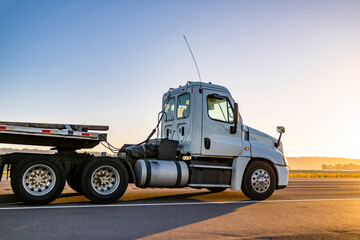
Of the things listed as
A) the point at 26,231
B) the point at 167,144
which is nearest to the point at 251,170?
the point at 167,144

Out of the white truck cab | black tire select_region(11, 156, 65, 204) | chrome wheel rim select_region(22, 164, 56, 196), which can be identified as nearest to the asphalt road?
black tire select_region(11, 156, 65, 204)

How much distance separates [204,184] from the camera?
406 inches

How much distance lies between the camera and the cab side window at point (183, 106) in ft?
35.7

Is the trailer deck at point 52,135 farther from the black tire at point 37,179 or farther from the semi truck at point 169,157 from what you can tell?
the black tire at point 37,179

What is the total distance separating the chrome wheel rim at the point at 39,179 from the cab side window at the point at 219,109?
14.4 feet

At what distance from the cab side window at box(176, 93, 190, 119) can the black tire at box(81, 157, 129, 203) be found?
262cm

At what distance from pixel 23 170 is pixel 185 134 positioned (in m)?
4.30

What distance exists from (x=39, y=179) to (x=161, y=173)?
2.86 meters

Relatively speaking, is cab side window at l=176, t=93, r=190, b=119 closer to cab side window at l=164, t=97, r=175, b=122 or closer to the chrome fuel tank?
cab side window at l=164, t=97, r=175, b=122

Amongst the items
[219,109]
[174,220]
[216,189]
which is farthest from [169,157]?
[174,220]

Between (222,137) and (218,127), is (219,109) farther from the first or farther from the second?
(222,137)

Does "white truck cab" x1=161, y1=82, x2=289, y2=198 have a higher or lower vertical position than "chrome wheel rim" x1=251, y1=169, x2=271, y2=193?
→ higher

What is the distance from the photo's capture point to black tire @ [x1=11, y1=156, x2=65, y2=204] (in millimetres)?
8023

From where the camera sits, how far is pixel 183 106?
437 inches
